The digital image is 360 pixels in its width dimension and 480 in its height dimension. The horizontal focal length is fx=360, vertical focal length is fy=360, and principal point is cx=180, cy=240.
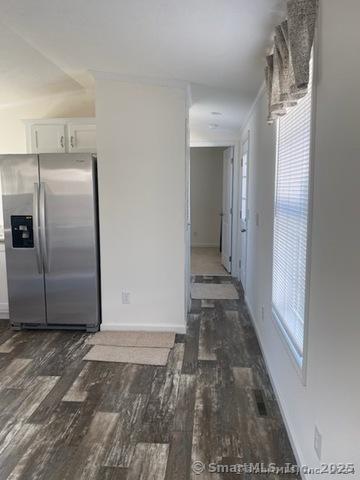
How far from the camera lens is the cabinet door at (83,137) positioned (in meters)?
4.04

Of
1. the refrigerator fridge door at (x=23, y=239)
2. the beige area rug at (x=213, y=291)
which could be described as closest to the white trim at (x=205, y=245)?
the beige area rug at (x=213, y=291)

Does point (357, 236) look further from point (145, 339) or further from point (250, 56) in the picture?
point (145, 339)

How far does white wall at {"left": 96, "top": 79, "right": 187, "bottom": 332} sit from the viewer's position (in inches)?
134

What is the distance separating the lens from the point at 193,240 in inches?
352

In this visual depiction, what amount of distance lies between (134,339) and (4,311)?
165cm

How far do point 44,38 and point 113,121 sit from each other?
951mm

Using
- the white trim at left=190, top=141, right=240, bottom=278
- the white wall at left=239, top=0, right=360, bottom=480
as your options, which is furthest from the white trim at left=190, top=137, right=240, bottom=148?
the white wall at left=239, top=0, right=360, bottom=480

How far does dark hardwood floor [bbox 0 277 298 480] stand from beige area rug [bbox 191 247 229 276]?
2854 millimetres

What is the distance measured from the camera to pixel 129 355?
3117 millimetres

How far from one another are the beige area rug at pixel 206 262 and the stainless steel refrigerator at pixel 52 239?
2892 millimetres

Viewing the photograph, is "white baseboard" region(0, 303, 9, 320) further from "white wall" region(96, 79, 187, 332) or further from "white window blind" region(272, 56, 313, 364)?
"white window blind" region(272, 56, 313, 364)

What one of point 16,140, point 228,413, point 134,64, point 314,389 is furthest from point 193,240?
point 314,389

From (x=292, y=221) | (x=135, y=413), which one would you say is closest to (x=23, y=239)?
(x=135, y=413)

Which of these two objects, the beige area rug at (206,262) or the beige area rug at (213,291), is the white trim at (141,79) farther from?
the beige area rug at (206,262)
